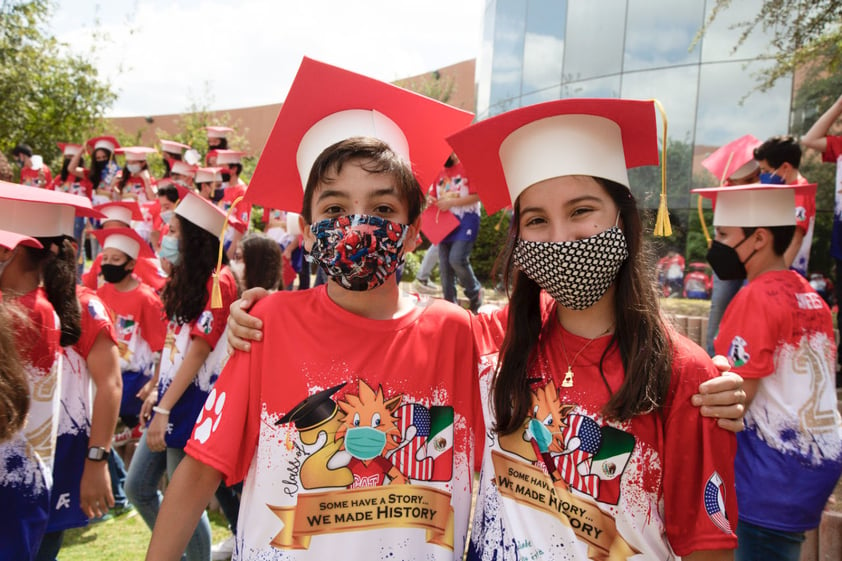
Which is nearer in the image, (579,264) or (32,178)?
(579,264)

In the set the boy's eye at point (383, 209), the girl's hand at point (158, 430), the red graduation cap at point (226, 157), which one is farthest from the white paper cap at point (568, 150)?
the red graduation cap at point (226, 157)

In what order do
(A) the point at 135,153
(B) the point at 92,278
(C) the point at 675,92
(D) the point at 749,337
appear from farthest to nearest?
1. (C) the point at 675,92
2. (A) the point at 135,153
3. (B) the point at 92,278
4. (D) the point at 749,337

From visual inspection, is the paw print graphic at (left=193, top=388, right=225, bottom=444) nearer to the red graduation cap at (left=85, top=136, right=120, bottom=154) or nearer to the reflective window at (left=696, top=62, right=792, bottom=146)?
the red graduation cap at (left=85, top=136, right=120, bottom=154)

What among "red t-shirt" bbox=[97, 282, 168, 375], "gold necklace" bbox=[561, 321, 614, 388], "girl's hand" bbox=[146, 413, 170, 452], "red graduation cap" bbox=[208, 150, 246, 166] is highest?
"red graduation cap" bbox=[208, 150, 246, 166]

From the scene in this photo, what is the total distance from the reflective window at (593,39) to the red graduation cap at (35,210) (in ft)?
45.8

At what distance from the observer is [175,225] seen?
3.92 metres

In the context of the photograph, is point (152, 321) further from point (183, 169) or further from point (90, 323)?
point (183, 169)

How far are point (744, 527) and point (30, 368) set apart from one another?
10.4ft

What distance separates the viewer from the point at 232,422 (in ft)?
5.41

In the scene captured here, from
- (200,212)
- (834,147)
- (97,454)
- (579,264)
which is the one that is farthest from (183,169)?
(579,264)

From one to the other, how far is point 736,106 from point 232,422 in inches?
533

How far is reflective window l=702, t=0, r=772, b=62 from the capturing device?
12.0m

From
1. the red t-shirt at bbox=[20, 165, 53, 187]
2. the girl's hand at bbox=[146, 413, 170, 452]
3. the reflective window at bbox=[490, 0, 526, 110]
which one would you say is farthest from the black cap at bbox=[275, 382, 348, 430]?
the reflective window at bbox=[490, 0, 526, 110]

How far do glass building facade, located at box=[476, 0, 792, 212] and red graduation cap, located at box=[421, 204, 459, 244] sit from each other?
222 inches
